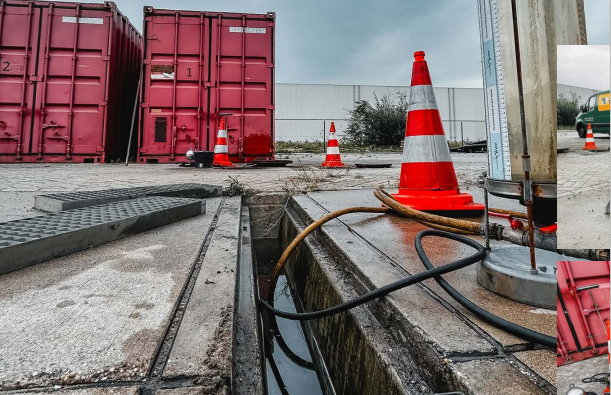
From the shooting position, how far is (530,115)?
1073 mm

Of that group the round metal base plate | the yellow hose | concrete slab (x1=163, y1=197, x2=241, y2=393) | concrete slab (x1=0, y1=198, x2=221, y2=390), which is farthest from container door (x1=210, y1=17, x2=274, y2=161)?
the round metal base plate

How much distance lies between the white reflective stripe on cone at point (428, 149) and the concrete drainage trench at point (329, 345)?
0.88m

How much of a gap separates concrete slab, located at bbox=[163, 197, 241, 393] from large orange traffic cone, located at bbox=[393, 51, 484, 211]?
1312mm

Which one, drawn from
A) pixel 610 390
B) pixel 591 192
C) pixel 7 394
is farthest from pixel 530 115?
pixel 7 394

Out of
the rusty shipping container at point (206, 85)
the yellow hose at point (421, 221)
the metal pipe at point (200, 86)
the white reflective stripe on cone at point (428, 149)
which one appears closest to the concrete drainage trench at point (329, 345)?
the yellow hose at point (421, 221)

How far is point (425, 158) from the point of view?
2322 millimetres

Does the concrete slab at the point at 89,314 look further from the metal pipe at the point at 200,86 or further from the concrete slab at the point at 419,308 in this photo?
the metal pipe at the point at 200,86

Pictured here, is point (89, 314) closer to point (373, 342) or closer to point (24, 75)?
point (373, 342)

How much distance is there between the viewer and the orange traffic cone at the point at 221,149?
25.0 feet

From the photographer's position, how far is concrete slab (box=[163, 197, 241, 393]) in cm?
71

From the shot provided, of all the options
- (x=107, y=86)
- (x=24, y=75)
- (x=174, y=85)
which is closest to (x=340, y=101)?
(x=174, y=85)

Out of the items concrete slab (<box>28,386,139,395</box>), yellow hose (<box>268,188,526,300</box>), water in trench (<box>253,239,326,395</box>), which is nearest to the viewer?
concrete slab (<box>28,386,139,395</box>)

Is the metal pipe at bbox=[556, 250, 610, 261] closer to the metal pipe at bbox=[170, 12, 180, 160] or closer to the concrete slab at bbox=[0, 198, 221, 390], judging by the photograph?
the concrete slab at bbox=[0, 198, 221, 390]

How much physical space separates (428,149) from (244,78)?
7174mm
